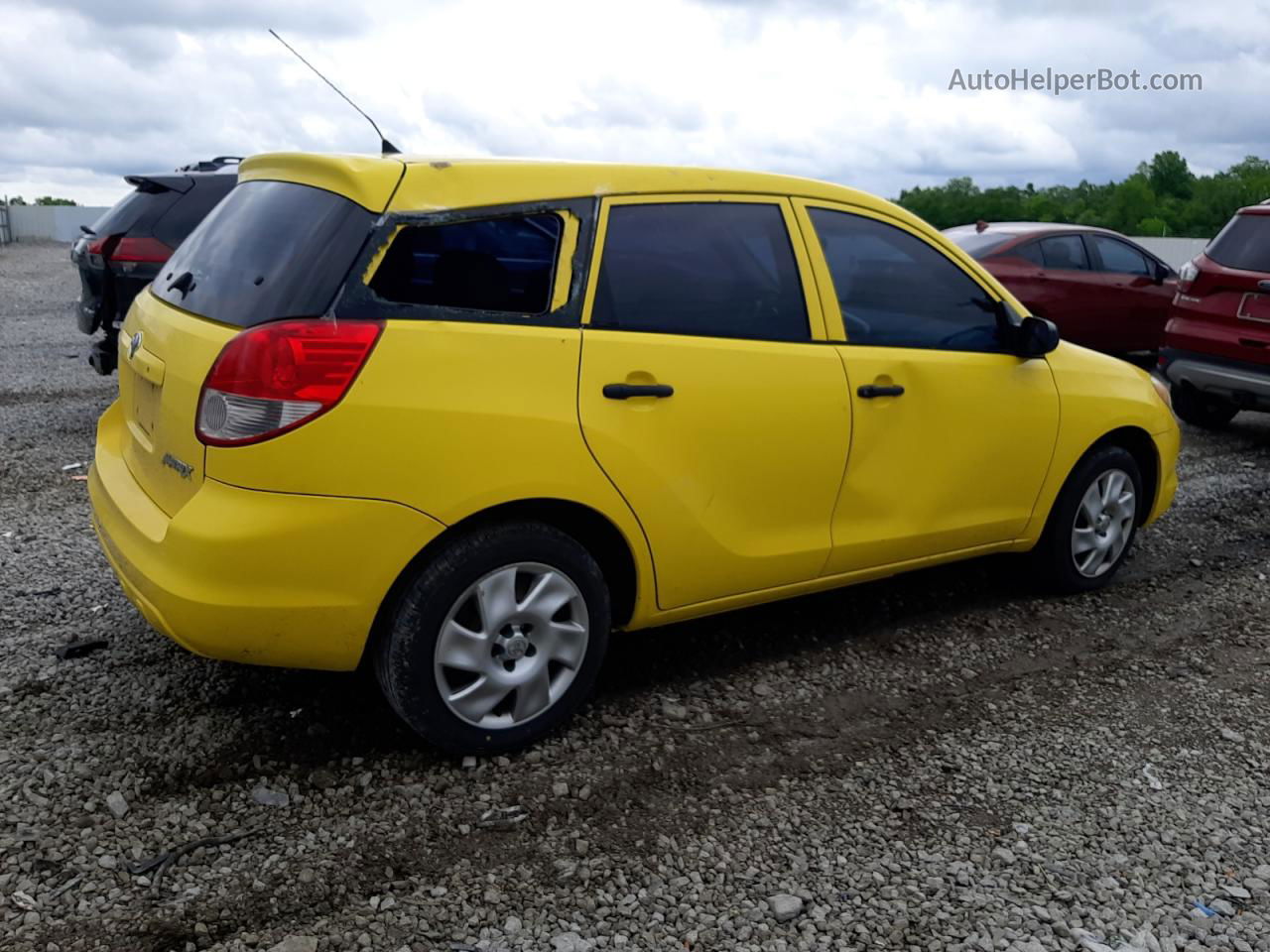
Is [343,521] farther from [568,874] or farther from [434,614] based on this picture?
[568,874]

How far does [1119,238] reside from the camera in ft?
40.3

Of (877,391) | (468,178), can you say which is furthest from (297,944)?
(877,391)

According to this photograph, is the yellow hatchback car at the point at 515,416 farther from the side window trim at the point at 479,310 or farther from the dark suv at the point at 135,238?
the dark suv at the point at 135,238

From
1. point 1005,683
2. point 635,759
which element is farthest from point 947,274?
point 635,759

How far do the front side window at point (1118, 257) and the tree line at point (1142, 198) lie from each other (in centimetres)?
2738

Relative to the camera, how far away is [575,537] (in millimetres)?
3584

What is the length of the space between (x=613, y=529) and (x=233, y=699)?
4.67 feet

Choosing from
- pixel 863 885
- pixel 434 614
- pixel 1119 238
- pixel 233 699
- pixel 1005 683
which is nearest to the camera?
pixel 863 885

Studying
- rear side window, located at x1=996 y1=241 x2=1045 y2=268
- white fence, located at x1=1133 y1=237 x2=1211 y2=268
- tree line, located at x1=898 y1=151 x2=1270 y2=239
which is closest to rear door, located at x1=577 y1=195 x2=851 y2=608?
rear side window, located at x1=996 y1=241 x2=1045 y2=268

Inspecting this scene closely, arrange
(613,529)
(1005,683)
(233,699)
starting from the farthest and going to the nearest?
(1005,683) < (233,699) < (613,529)

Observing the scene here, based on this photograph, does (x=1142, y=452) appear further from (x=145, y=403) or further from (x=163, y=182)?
(x=163, y=182)

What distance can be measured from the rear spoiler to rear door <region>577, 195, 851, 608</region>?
5.82 meters

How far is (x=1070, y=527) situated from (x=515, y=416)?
9.25ft

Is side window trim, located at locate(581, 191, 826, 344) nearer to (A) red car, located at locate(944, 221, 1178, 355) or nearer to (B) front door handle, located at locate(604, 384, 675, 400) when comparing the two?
(B) front door handle, located at locate(604, 384, 675, 400)
